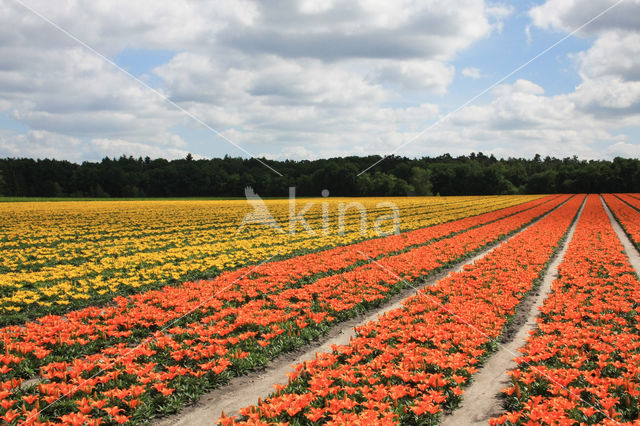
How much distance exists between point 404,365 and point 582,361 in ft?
9.40

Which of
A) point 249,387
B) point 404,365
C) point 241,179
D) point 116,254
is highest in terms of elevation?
point 241,179

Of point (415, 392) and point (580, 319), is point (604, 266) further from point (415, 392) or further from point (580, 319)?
point (415, 392)

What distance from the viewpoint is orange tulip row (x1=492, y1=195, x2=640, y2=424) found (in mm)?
4773

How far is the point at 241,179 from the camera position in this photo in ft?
231

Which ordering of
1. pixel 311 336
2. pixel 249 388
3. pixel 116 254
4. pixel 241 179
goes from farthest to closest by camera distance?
pixel 241 179 → pixel 116 254 → pixel 311 336 → pixel 249 388

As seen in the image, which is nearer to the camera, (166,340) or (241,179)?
(166,340)

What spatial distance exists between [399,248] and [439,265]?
3.54 m

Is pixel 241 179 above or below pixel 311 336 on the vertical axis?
above

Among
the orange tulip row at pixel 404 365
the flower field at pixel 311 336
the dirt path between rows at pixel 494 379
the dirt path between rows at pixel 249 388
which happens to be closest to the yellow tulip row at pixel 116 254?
the flower field at pixel 311 336

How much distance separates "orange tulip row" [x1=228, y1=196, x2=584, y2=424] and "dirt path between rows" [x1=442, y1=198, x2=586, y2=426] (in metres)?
0.16

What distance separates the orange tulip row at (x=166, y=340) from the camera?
202 inches

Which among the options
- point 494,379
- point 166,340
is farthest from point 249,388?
point 494,379

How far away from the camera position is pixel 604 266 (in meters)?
12.6

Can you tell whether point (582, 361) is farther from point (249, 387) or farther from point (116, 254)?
point (116, 254)
